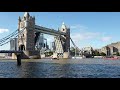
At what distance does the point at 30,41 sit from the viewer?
182 m

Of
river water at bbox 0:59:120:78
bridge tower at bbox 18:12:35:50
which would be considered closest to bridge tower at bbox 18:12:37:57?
bridge tower at bbox 18:12:35:50

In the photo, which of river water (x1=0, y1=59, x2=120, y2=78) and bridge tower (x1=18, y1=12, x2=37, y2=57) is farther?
bridge tower (x1=18, y1=12, x2=37, y2=57)

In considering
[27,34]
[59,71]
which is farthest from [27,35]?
[59,71]

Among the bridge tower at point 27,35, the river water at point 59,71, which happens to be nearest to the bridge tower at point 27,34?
the bridge tower at point 27,35

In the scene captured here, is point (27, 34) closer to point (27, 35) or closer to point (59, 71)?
point (27, 35)

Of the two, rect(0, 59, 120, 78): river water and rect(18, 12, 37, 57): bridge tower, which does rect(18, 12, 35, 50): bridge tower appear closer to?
rect(18, 12, 37, 57): bridge tower

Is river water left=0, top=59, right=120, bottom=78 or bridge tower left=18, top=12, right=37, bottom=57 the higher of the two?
bridge tower left=18, top=12, right=37, bottom=57

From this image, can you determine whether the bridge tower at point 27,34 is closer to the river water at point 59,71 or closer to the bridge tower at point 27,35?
the bridge tower at point 27,35

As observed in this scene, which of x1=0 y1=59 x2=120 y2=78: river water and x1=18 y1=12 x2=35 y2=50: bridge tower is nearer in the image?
x1=0 y1=59 x2=120 y2=78: river water

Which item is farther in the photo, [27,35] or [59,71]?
[27,35]
